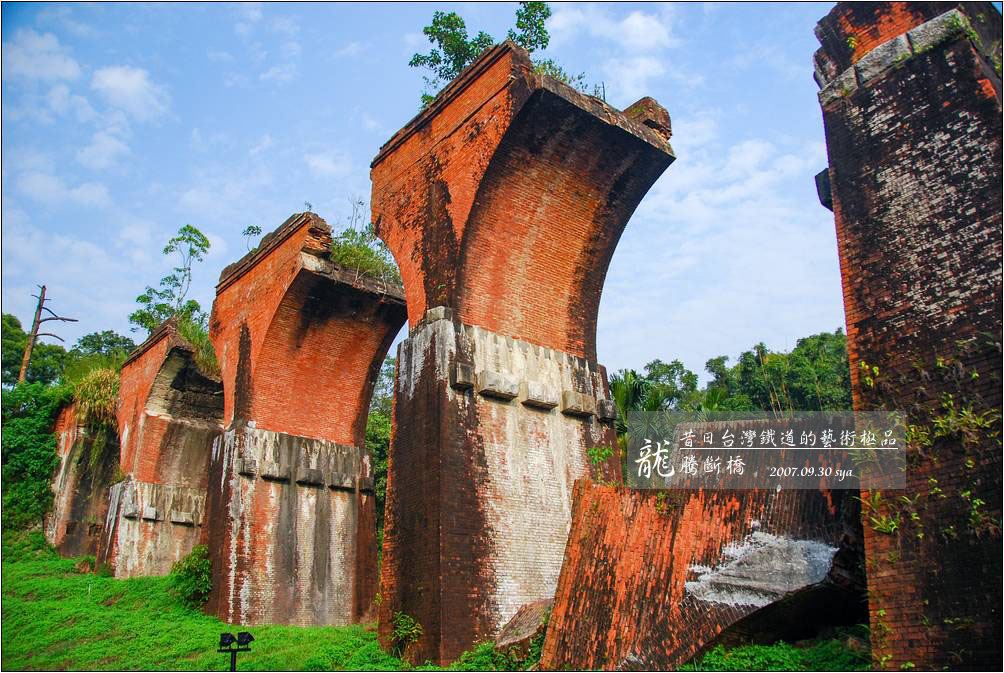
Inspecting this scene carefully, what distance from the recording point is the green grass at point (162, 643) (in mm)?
5531

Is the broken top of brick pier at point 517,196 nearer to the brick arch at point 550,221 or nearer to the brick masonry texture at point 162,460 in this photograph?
the brick arch at point 550,221

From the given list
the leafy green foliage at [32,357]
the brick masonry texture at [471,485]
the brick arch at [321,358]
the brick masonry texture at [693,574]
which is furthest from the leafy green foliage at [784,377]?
the leafy green foliage at [32,357]

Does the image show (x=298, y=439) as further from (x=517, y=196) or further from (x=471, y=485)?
(x=517, y=196)

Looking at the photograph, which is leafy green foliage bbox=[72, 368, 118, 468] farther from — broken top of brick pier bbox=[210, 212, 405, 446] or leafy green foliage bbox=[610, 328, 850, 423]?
leafy green foliage bbox=[610, 328, 850, 423]

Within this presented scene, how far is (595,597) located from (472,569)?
1.96 metres

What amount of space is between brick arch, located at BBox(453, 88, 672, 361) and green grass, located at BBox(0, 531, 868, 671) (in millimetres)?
3727

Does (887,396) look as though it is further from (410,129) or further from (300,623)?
(300,623)

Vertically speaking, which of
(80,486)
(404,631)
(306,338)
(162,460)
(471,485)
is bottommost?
(404,631)

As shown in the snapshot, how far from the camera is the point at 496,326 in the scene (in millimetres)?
9555

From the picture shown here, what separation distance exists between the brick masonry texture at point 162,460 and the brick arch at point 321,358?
127 inches

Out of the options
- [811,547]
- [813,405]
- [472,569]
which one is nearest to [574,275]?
[472,569]

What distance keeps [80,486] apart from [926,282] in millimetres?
17243

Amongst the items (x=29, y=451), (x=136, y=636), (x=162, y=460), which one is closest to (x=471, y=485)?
(x=136, y=636)

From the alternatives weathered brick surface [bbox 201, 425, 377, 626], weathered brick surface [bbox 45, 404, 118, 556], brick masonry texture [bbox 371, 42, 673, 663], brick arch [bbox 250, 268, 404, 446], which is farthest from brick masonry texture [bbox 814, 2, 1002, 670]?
weathered brick surface [bbox 45, 404, 118, 556]
